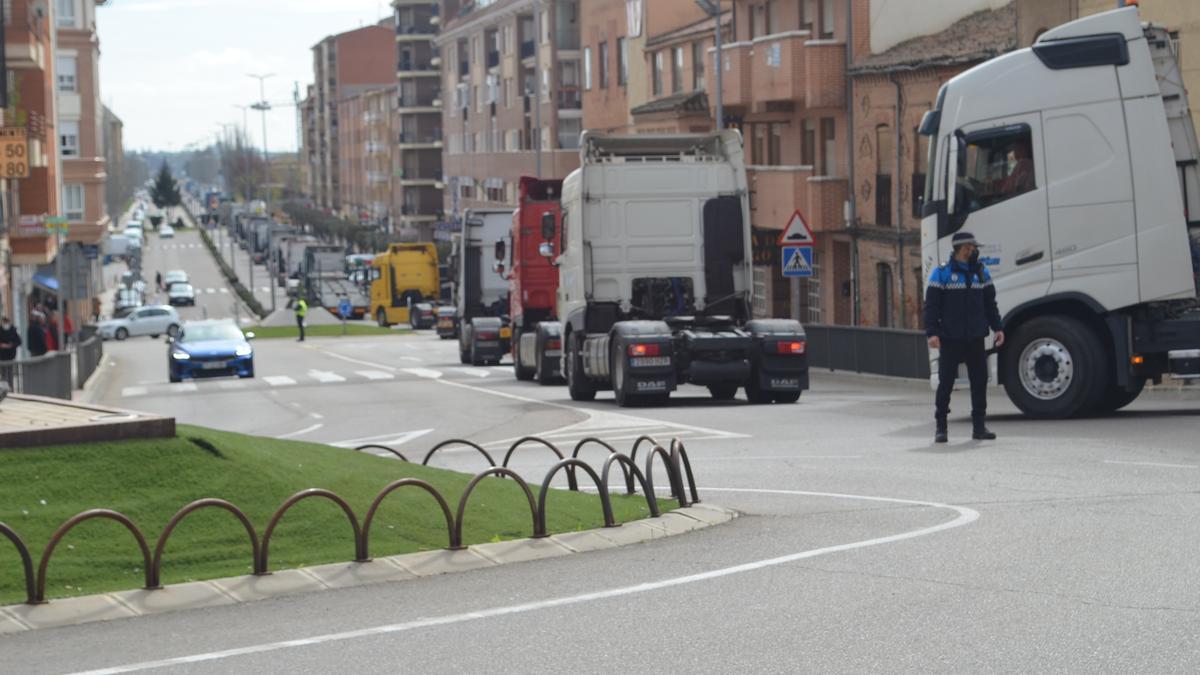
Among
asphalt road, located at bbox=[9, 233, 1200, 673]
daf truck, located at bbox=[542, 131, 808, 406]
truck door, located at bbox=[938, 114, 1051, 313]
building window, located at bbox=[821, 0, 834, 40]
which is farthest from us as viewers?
building window, located at bbox=[821, 0, 834, 40]

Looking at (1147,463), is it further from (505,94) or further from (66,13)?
(505,94)

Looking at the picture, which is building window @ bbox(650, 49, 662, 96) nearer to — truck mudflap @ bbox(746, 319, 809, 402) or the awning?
the awning

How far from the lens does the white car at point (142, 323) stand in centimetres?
8100

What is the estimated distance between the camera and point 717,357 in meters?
24.5

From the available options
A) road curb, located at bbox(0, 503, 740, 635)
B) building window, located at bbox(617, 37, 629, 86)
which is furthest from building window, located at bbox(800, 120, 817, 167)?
road curb, located at bbox(0, 503, 740, 635)

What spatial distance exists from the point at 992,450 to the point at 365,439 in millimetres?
9047

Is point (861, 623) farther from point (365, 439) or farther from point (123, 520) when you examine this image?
point (365, 439)

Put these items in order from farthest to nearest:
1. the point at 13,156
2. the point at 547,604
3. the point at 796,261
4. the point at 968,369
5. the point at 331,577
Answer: the point at 13,156, the point at 796,261, the point at 968,369, the point at 331,577, the point at 547,604

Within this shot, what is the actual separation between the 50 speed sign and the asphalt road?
28120 millimetres

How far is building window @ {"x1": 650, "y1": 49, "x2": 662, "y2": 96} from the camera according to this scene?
211 ft

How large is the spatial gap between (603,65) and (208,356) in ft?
127

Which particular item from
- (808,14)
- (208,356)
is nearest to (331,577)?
(208,356)

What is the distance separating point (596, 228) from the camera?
25906mm

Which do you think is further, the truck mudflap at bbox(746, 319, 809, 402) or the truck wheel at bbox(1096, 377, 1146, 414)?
the truck mudflap at bbox(746, 319, 809, 402)
